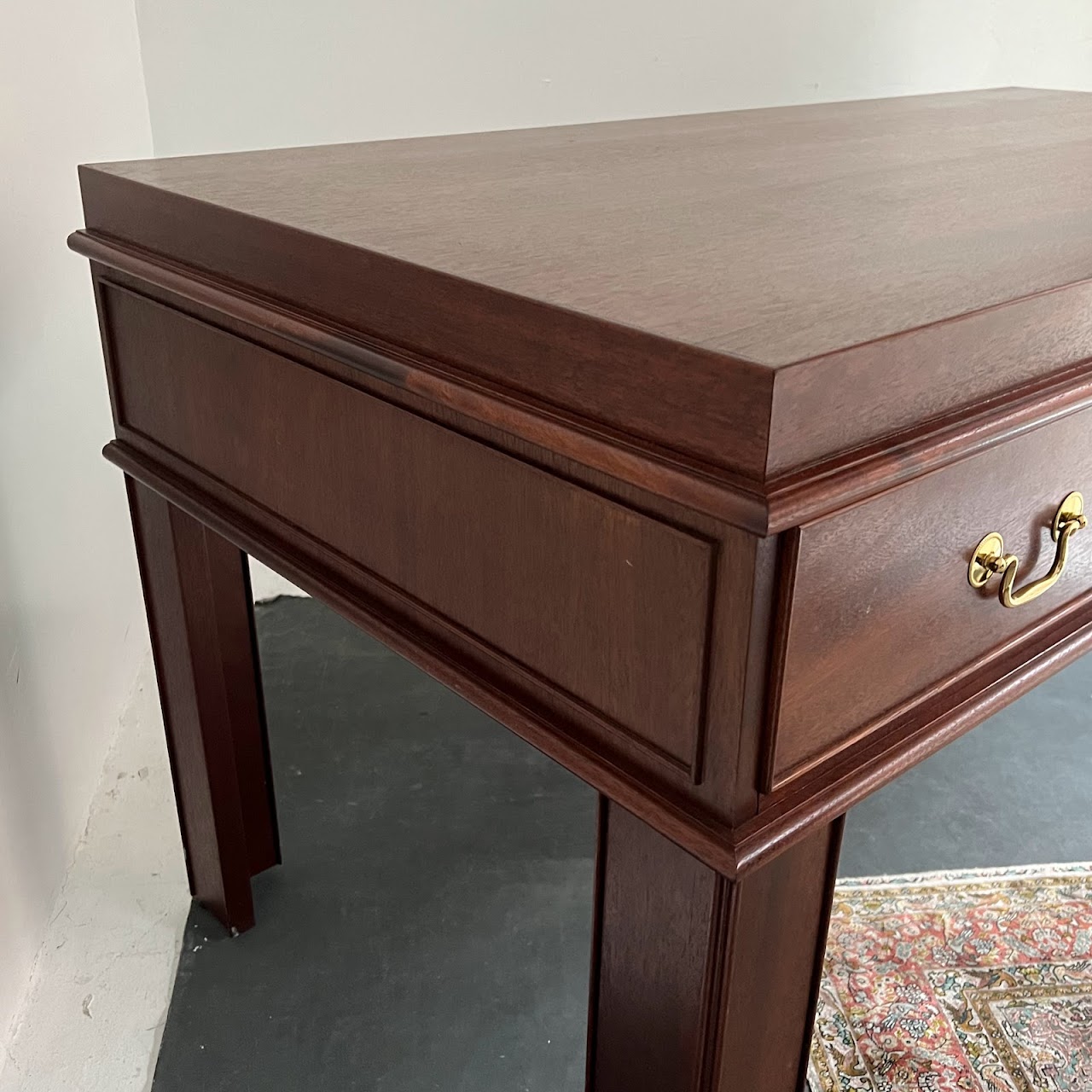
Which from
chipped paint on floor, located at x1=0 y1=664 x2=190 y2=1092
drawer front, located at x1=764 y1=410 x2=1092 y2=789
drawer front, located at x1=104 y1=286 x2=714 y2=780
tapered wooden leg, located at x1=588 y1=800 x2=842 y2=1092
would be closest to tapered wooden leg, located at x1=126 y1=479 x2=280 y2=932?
chipped paint on floor, located at x1=0 y1=664 x2=190 y2=1092

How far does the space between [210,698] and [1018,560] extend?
2.44ft

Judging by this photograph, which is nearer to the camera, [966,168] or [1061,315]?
[1061,315]

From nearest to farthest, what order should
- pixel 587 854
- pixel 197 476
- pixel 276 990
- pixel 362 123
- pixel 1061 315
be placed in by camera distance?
pixel 1061 315
pixel 197 476
pixel 276 990
pixel 587 854
pixel 362 123

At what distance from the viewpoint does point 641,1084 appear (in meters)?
0.68

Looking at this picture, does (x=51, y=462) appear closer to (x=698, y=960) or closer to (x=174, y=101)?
(x=174, y=101)

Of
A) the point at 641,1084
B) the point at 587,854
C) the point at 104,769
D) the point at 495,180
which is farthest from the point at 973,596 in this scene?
the point at 104,769

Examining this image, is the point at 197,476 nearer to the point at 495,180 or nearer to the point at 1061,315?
the point at 495,180

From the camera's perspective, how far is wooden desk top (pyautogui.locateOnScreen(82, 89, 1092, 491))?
470 millimetres

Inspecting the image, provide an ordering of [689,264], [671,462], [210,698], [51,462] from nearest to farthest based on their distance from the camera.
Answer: [671,462] → [689,264] → [210,698] → [51,462]

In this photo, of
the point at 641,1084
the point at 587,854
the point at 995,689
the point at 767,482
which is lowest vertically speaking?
the point at 587,854

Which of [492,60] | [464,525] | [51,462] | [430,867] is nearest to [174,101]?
[492,60]

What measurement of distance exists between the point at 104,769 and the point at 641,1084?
36.7 inches

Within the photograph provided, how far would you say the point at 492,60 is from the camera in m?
1.55

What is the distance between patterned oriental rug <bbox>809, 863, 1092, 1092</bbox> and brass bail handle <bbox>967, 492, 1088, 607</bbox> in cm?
61
